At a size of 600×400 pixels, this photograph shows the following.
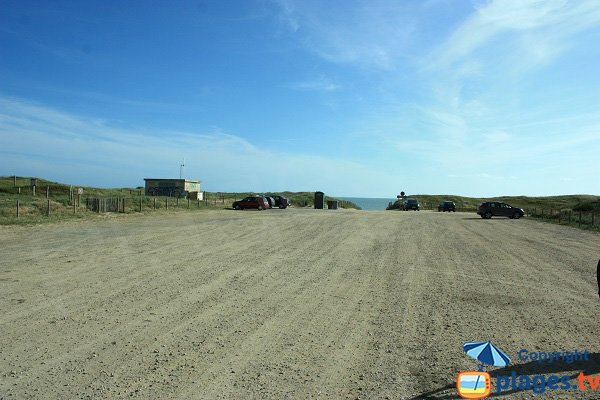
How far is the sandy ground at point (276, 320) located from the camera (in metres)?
5.09

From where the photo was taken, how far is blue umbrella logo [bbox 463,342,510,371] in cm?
569

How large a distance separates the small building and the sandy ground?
5447 centimetres

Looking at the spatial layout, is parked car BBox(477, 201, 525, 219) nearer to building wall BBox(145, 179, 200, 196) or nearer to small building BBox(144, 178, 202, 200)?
small building BBox(144, 178, 202, 200)

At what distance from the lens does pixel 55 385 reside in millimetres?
4945

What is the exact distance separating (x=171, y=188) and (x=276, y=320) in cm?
6626

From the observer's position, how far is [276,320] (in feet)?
24.7

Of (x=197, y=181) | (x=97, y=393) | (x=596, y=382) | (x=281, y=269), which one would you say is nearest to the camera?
(x=97, y=393)

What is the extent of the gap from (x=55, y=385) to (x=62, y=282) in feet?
19.8

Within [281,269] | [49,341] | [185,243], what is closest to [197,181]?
[185,243]

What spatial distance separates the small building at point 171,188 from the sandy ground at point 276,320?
179ft

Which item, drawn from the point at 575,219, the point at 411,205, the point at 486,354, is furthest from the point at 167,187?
the point at 486,354

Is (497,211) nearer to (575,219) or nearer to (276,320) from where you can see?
(575,219)

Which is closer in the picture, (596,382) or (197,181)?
(596,382)

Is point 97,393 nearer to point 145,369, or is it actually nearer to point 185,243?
point 145,369
